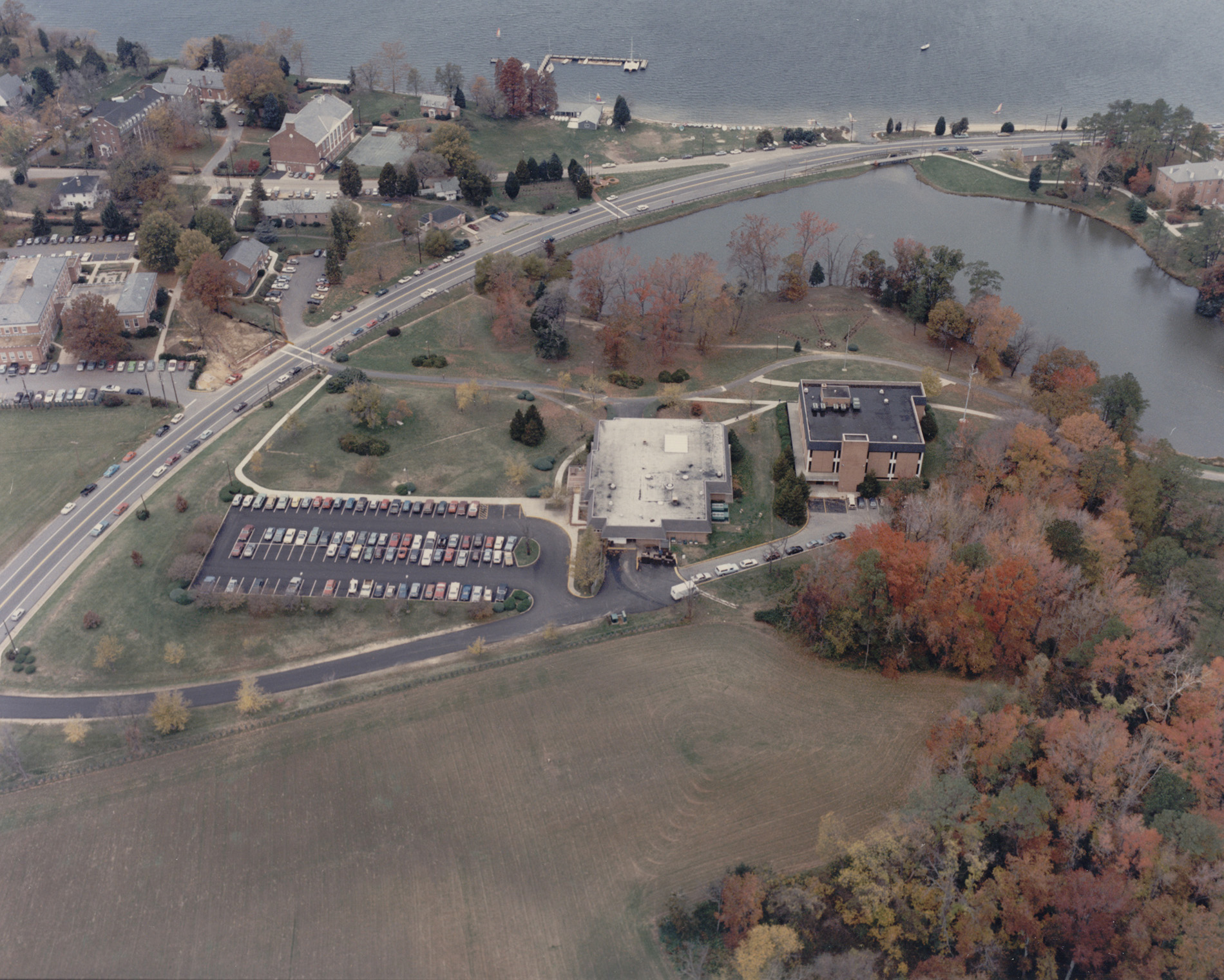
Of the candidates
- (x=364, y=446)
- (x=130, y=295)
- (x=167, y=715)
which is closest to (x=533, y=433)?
(x=364, y=446)

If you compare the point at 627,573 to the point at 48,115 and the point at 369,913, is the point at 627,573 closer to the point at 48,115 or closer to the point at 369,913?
the point at 369,913

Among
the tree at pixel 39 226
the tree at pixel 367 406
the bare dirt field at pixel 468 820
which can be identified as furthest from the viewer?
the tree at pixel 39 226

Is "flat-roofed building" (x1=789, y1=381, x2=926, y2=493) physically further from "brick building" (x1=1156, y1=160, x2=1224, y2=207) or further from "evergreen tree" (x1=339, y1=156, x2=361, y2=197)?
Result: "evergreen tree" (x1=339, y1=156, x2=361, y2=197)

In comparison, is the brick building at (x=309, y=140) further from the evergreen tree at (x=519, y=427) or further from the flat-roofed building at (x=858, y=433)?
the flat-roofed building at (x=858, y=433)

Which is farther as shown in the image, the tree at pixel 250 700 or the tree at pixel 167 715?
the tree at pixel 250 700

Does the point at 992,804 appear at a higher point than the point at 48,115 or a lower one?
lower

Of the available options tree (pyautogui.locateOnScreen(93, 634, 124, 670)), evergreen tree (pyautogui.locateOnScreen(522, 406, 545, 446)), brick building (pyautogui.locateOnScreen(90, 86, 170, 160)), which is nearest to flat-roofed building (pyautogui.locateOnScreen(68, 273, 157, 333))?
brick building (pyautogui.locateOnScreen(90, 86, 170, 160))

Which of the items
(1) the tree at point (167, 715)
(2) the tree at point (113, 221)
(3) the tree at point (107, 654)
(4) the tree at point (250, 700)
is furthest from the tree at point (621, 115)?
(1) the tree at point (167, 715)

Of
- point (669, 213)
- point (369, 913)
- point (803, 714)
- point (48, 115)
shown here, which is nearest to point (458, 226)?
point (669, 213)
